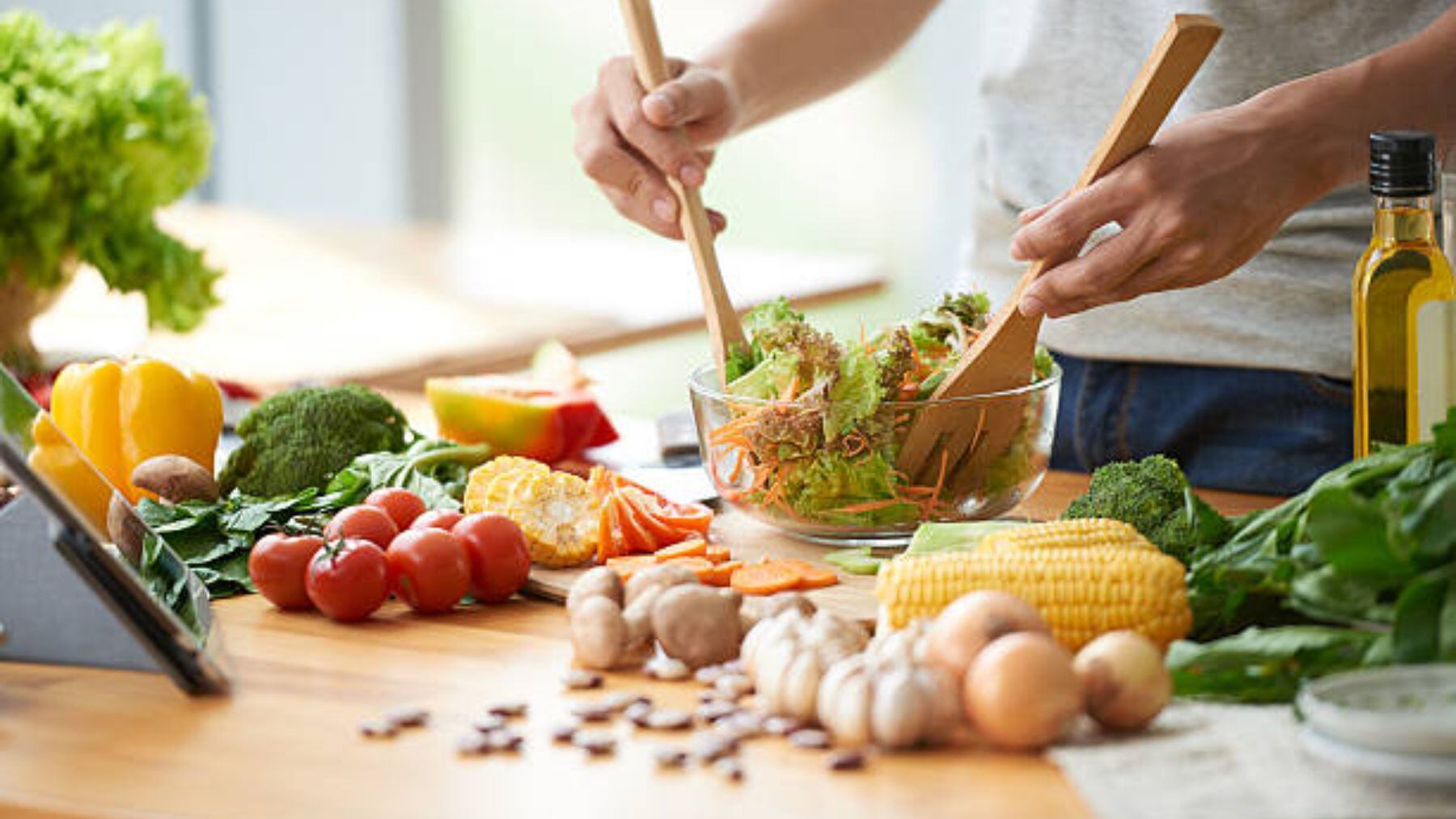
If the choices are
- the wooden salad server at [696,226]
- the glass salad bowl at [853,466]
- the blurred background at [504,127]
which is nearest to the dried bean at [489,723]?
the glass salad bowl at [853,466]

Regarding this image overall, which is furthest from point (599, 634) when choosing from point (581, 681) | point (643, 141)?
point (643, 141)

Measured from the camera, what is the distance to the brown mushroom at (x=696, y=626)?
1343 mm

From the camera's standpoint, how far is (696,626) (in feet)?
4.41

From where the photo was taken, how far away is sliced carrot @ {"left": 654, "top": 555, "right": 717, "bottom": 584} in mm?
1570

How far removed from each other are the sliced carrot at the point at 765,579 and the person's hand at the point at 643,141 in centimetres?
47

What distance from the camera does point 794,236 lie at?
259 inches

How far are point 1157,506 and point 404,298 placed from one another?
228cm

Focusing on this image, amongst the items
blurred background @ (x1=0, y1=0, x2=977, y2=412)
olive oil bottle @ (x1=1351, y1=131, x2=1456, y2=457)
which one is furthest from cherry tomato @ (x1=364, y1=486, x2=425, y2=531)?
blurred background @ (x1=0, y1=0, x2=977, y2=412)

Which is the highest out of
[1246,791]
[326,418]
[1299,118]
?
[1299,118]

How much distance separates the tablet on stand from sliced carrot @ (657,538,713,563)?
0.37 meters

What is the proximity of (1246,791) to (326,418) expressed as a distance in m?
1.09

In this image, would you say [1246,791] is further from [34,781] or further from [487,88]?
[487,88]

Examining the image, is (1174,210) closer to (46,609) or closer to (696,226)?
(696,226)

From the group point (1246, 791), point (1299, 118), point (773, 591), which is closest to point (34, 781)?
point (773, 591)
